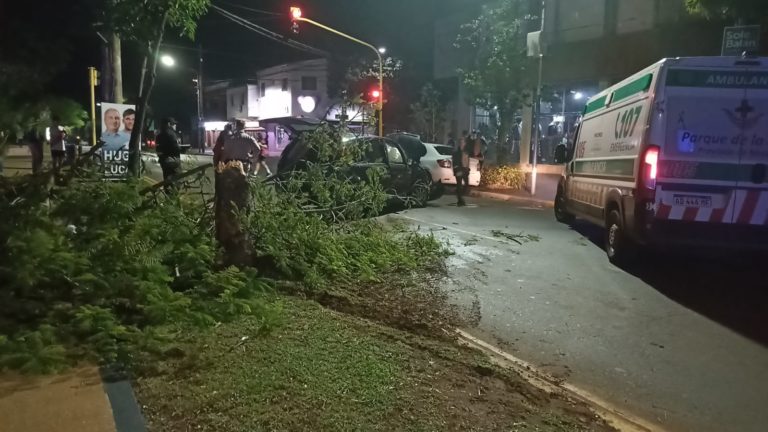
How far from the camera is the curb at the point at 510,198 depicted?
16284mm

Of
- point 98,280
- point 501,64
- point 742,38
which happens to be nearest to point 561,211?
point 742,38

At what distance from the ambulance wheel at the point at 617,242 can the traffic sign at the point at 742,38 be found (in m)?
3.69

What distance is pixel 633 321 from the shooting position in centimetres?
626

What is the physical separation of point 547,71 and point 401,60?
58.7ft

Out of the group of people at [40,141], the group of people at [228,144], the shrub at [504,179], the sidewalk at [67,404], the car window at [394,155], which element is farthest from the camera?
the shrub at [504,179]

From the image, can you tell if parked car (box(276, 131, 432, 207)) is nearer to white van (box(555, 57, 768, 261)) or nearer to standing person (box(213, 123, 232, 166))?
standing person (box(213, 123, 232, 166))

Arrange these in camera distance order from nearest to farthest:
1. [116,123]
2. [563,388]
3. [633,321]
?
[563,388]
[633,321]
[116,123]

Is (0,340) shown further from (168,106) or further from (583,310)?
(168,106)

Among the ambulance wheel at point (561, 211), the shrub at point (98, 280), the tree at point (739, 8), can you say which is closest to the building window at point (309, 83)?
the ambulance wheel at point (561, 211)

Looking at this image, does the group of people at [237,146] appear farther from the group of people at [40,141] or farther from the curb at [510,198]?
the curb at [510,198]

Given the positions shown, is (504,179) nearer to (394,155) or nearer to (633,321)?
(394,155)

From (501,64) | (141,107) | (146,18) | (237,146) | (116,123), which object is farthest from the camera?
(501,64)

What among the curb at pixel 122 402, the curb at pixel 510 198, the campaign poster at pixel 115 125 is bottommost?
the curb at pixel 122 402

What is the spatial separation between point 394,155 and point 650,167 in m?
6.59
